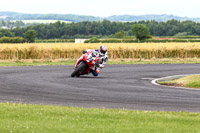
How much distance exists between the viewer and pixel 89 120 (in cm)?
1101

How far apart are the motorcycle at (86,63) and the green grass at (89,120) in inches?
374

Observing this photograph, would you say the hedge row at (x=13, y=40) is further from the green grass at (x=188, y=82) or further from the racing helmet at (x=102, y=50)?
the green grass at (x=188, y=82)

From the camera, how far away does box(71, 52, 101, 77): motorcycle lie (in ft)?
73.9

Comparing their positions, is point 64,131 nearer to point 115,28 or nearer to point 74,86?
point 74,86

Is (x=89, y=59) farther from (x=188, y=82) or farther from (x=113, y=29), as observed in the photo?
(x=113, y=29)

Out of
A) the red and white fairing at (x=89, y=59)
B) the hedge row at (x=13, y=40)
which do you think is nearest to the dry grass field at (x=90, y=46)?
the red and white fairing at (x=89, y=59)

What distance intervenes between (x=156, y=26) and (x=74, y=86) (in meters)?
136

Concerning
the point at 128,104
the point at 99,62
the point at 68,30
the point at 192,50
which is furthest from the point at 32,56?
the point at 68,30

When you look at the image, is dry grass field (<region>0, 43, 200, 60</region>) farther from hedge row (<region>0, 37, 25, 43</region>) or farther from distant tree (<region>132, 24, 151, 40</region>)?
distant tree (<region>132, 24, 151, 40</region>)

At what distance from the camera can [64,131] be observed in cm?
970

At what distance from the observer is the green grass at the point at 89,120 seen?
9.89m

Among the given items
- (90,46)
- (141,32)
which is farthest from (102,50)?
(141,32)

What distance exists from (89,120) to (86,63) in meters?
11.9

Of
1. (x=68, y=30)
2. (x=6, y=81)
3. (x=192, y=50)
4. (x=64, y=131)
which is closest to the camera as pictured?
(x=64, y=131)
